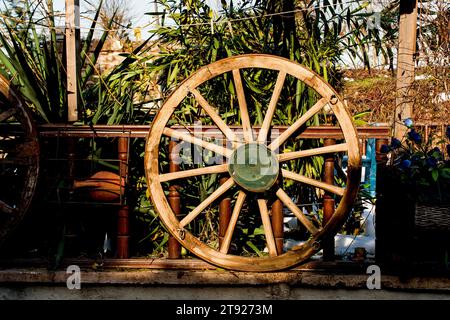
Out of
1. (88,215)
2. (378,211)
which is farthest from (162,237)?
(378,211)

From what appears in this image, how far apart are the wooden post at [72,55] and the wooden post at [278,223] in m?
1.20

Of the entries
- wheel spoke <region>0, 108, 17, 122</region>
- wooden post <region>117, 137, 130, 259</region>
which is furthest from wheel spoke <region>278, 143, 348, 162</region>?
wheel spoke <region>0, 108, 17, 122</region>

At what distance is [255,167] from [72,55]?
1173 millimetres

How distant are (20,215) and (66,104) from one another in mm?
791

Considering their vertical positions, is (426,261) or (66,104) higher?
(66,104)

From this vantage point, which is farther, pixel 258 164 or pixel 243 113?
pixel 243 113

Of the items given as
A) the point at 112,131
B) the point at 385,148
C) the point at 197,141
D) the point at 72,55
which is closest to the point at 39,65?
the point at 72,55

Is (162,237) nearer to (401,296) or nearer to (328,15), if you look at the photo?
(401,296)

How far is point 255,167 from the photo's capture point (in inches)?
101

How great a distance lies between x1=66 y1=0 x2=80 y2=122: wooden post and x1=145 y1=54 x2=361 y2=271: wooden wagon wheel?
547mm

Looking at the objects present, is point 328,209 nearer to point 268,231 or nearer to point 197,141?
point 268,231

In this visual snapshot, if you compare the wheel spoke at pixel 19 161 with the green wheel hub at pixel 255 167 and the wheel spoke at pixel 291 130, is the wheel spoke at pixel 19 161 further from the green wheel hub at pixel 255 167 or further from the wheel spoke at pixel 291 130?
the wheel spoke at pixel 291 130
